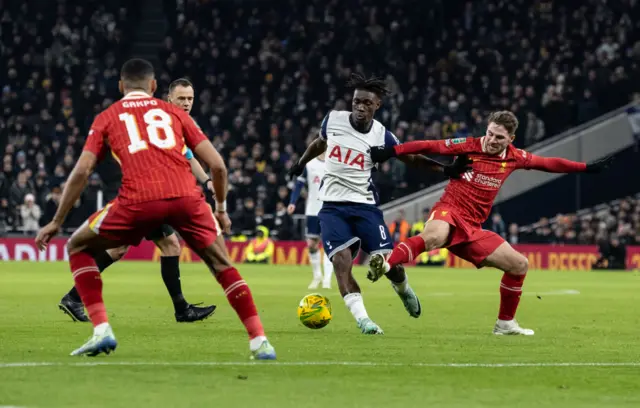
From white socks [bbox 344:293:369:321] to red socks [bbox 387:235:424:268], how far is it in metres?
0.53

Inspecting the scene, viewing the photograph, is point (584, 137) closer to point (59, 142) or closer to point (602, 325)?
point (59, 142)

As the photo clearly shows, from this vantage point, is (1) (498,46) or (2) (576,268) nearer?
(2) (576,268)

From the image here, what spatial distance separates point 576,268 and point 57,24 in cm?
1922

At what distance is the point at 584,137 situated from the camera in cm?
3484

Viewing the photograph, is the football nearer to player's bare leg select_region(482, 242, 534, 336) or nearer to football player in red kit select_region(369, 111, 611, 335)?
football player in red kit select_region(369, 111, 611, 335)

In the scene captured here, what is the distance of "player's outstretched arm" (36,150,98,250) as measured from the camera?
27.7 feet

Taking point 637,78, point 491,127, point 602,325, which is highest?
point 637,78

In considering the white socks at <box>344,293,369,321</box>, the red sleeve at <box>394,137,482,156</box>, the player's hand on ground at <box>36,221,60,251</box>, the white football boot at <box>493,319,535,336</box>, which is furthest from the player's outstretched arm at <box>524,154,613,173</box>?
the player's hand on ground at <box>36,221,60,251</box>

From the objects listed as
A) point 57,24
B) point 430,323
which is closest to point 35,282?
point 430,323

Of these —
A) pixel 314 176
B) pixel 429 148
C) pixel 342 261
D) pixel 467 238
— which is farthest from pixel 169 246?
pixel 314 176

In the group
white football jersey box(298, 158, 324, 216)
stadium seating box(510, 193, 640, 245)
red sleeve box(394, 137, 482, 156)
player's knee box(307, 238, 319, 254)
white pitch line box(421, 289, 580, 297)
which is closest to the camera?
red sleeve box(394, 137, 482, 156)

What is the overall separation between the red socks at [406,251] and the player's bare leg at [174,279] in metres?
2.45

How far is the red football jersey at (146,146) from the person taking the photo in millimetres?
8617

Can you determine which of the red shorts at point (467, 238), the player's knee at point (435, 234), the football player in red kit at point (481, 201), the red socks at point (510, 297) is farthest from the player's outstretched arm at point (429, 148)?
the red socks at point (510, 297)
